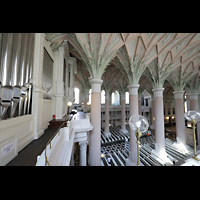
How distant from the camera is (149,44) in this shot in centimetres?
623

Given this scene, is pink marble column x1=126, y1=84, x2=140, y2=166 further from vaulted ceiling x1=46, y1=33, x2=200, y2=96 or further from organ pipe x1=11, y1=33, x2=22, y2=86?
organ pipe x1=11, y1=33, x2=22, y2=86

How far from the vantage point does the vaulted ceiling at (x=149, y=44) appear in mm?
5023

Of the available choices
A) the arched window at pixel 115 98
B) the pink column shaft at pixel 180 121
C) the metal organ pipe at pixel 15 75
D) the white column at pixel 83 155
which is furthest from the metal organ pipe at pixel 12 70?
the arched window at pixel 115 98

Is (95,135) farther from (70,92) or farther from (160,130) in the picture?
(160,130)

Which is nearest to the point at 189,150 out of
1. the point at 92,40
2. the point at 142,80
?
the point at 142,80

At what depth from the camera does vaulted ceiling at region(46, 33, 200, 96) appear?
5.02 metres

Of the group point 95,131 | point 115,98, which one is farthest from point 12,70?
point 115,98

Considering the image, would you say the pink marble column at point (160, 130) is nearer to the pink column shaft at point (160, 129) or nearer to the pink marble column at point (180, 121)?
the pink column shaft at point (160, 129)

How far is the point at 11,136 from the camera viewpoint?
226 centimetres

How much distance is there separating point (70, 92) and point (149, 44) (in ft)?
25.8

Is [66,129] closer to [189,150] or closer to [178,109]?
[178,109]

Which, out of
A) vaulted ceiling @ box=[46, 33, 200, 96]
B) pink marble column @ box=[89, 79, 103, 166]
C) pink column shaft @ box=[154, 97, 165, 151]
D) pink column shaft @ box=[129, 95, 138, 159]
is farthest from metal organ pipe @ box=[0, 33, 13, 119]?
pink column shaft @ box=[154, 97, 165, 151]

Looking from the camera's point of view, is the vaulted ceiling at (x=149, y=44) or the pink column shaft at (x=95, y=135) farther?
the vaulted ceiling at (x=149, y=44)

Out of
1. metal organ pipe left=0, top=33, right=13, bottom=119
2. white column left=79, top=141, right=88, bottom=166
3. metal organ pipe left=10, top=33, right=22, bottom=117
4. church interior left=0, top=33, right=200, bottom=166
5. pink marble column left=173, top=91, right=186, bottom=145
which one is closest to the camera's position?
metal organ pipe left=0, top=33, right=13, bottom=119
